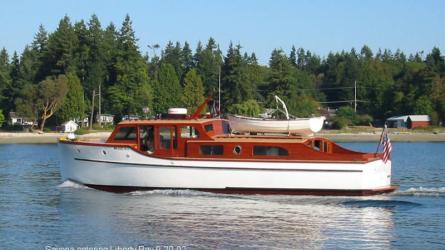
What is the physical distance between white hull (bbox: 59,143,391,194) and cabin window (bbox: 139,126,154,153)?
2.04ft

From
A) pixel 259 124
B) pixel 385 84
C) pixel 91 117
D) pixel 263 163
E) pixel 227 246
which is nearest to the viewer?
pixel 227 246

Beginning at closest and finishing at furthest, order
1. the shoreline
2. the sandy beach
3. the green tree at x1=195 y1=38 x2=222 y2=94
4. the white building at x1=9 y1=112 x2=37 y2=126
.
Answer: the sandy beach < the shoreline < the white building at x1=9 y1=112 x2=37 y2=126 < the green tree at x1=195 y1=38 x2=222 y2=94

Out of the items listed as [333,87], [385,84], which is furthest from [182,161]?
[333,87]

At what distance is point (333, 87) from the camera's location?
15525cm

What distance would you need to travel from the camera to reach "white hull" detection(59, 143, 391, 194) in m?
26.3

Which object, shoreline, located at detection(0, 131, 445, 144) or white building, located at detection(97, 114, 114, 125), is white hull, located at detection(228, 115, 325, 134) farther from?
white building, located at detection(97, 114, 114, 125)

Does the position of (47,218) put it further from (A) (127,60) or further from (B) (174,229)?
(A) (127,60)

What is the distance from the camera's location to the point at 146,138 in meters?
27.9

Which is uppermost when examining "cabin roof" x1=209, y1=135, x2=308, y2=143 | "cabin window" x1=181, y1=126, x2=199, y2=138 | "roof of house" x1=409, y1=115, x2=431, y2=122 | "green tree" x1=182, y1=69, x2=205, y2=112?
"green tree" x1=182, y1=69, x2=205, y2=112

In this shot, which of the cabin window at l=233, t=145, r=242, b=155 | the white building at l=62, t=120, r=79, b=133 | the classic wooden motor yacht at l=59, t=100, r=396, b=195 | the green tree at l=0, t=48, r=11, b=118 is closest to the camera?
the classic wooden motor yacht at l=59, t=100, r=396, b=195

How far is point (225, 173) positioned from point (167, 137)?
2.67 metres

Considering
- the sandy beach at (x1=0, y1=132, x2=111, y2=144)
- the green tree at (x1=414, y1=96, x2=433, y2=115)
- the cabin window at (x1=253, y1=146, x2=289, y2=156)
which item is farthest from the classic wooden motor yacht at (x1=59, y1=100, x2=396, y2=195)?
A: the green tree at (x1=414, y1=96, x2=433, y2=115)

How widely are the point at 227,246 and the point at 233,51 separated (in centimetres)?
9059

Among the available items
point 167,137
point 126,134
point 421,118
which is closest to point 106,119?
point 421,118
